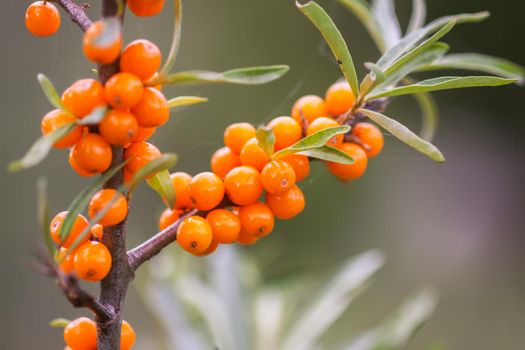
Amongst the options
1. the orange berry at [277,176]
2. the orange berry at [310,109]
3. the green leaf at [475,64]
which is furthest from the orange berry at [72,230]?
the green leaf at [475,64]

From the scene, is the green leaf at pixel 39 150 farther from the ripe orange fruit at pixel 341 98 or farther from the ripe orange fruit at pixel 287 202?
the ripe orange fruit at pixel 341 98

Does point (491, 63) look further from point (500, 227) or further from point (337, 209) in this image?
point (500, 227)

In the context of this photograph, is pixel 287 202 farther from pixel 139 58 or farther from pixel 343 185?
pixel 343 185

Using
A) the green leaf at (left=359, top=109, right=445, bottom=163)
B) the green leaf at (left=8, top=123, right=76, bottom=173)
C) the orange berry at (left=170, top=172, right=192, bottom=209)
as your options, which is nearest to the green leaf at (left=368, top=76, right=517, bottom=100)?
the green leaf at (left=359, top=109, right=445, bottom=163)

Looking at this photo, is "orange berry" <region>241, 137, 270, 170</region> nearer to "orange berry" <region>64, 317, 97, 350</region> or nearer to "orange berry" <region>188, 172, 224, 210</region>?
"orange berry" <region>188, 172, 224, 210</region>

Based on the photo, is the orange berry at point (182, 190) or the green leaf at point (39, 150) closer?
the green leaf at point (39, 150)

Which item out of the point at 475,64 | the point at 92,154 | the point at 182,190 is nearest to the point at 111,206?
the point at 92,154
